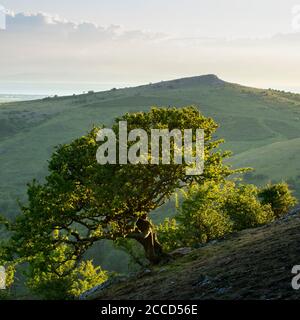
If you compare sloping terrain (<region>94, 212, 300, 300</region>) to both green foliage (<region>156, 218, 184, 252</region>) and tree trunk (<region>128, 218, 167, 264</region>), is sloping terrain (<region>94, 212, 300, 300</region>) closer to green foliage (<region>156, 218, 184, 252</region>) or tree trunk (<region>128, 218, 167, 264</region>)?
tree trunk (<region>128, 218, 167, 264</region>)

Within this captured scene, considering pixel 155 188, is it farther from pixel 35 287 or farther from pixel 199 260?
pixel 35 287

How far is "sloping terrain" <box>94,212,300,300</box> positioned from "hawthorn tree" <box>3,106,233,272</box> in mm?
6623

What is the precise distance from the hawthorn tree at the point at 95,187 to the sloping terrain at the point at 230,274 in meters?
6.62

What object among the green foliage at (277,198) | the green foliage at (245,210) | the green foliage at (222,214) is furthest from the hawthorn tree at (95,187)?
the green foliage at (277,198)

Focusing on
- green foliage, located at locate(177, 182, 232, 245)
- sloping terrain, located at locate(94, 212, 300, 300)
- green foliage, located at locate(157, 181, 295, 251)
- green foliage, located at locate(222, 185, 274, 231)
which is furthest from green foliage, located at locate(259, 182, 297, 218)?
sloping terrain, located at locate(94, 212, 300, 300)

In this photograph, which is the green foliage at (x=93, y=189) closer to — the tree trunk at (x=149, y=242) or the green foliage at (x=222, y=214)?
the tree trunk at (x=149, y=242)

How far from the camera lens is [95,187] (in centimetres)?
3862

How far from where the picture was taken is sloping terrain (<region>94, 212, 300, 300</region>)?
1006 inches

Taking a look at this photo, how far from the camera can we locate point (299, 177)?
19012cm

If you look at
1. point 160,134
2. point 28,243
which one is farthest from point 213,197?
point 28,243

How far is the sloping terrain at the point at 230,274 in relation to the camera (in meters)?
25.6

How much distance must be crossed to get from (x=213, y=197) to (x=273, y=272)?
911 inches
